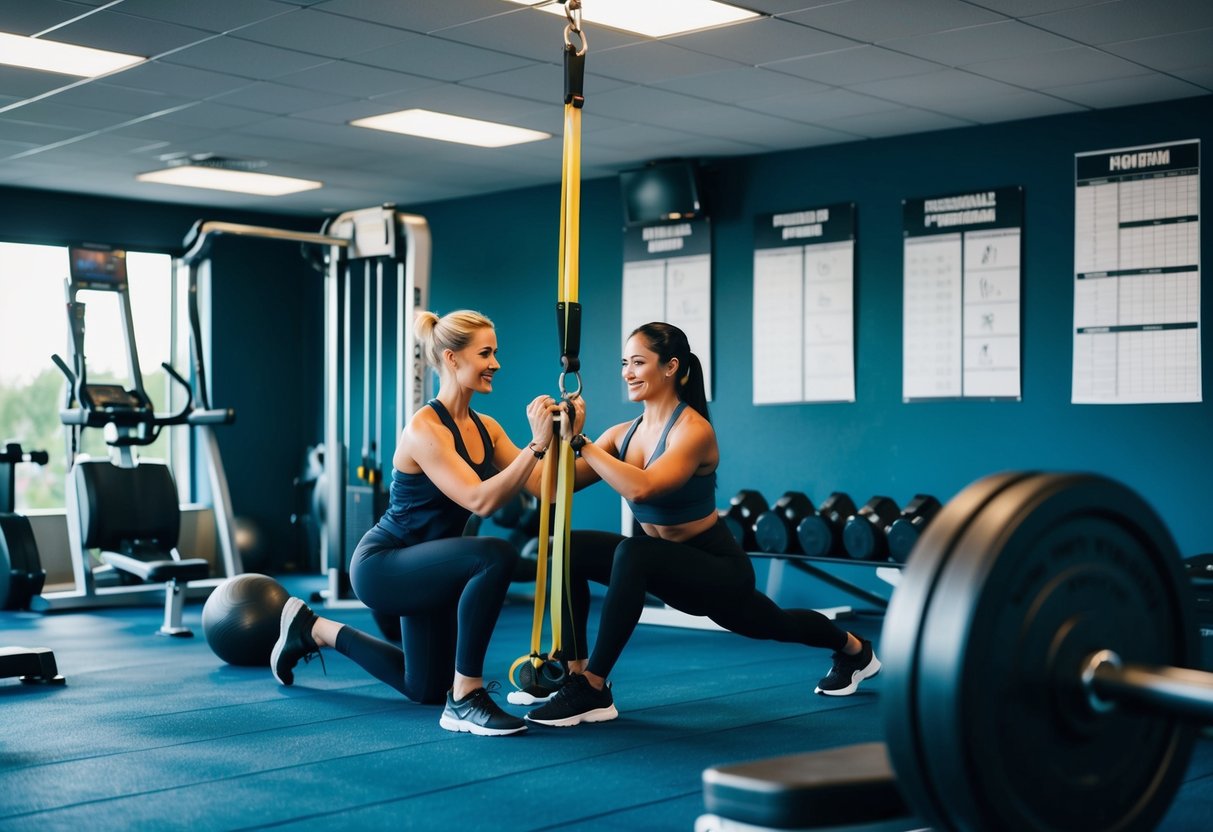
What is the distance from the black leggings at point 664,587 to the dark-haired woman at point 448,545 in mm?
259

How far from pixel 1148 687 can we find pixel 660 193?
5.06 meters

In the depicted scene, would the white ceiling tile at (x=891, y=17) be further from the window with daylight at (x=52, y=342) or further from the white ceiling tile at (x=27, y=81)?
the window with daylight at (x=52, y=342)

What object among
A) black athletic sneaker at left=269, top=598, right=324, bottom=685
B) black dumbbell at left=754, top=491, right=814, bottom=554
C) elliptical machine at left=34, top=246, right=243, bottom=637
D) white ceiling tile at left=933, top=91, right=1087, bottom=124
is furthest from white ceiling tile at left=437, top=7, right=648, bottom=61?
elliptical machine at left=34, top=246, right=243, bottom=637

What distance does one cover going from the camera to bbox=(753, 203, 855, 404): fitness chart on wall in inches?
243

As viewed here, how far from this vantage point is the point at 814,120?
5.70 metres

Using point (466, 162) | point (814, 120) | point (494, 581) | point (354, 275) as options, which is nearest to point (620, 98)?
point (814, 120)

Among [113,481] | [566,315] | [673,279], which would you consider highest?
[673,279]

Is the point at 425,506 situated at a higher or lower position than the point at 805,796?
higher

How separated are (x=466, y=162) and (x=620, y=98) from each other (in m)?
1.60

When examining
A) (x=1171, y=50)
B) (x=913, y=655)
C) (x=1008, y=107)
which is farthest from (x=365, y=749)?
(x=1008, y=107)

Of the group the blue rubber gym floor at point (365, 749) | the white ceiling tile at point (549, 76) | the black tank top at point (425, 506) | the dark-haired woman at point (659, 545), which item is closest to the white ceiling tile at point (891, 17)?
the white ceiling tile at point (549, 76)

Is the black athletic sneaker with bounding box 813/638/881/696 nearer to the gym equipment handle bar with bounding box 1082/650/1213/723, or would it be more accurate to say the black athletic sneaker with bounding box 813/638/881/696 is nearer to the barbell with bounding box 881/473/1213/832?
the barbell with bounding box 881/473/1213/832

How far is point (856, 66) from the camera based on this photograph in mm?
4766

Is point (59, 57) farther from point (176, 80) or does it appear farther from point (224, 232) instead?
point (224, 232)
